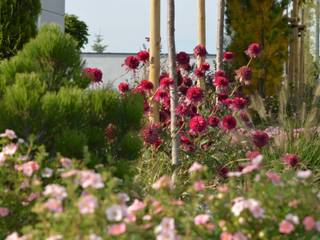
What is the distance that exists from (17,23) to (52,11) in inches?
276

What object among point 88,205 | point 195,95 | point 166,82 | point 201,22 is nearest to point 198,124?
point 195,95

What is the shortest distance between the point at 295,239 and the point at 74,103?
192 centimetres

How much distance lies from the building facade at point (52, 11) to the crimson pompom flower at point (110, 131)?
397 inches

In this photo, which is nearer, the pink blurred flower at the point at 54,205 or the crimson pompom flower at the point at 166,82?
the pink blurred flower at the point at 54,205

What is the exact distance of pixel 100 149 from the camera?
16.3ft

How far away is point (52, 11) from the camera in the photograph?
15523 millimetres

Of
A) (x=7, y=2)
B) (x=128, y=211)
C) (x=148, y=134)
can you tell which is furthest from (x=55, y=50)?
(x=7, y=2)

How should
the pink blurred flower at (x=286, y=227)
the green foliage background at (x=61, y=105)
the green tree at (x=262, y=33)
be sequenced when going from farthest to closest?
1. the green tree at (x=262, y=33)
2. the green foliage background at (x=61, y=105)
3. the pink blurred flower at (x=286, y=227)

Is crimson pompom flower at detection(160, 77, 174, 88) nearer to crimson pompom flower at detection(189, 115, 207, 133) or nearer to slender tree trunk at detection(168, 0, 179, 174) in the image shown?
slender tree trunk at detection(168, 0, 179, 174)

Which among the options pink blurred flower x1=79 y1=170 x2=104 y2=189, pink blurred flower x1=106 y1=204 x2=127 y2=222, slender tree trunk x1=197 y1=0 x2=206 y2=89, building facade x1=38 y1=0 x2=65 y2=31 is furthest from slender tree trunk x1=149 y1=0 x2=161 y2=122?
building facade x1=38 y1=0 x2=65 y2=31

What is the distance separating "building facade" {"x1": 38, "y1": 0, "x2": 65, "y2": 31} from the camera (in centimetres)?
1502

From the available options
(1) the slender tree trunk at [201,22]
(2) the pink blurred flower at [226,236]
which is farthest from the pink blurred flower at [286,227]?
(1) the slender tree trunk at [201,22]

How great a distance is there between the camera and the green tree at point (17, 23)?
8500 millimetres

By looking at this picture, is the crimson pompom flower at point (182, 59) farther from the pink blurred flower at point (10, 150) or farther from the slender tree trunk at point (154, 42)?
the pink blurred flower at point (10, 150)
